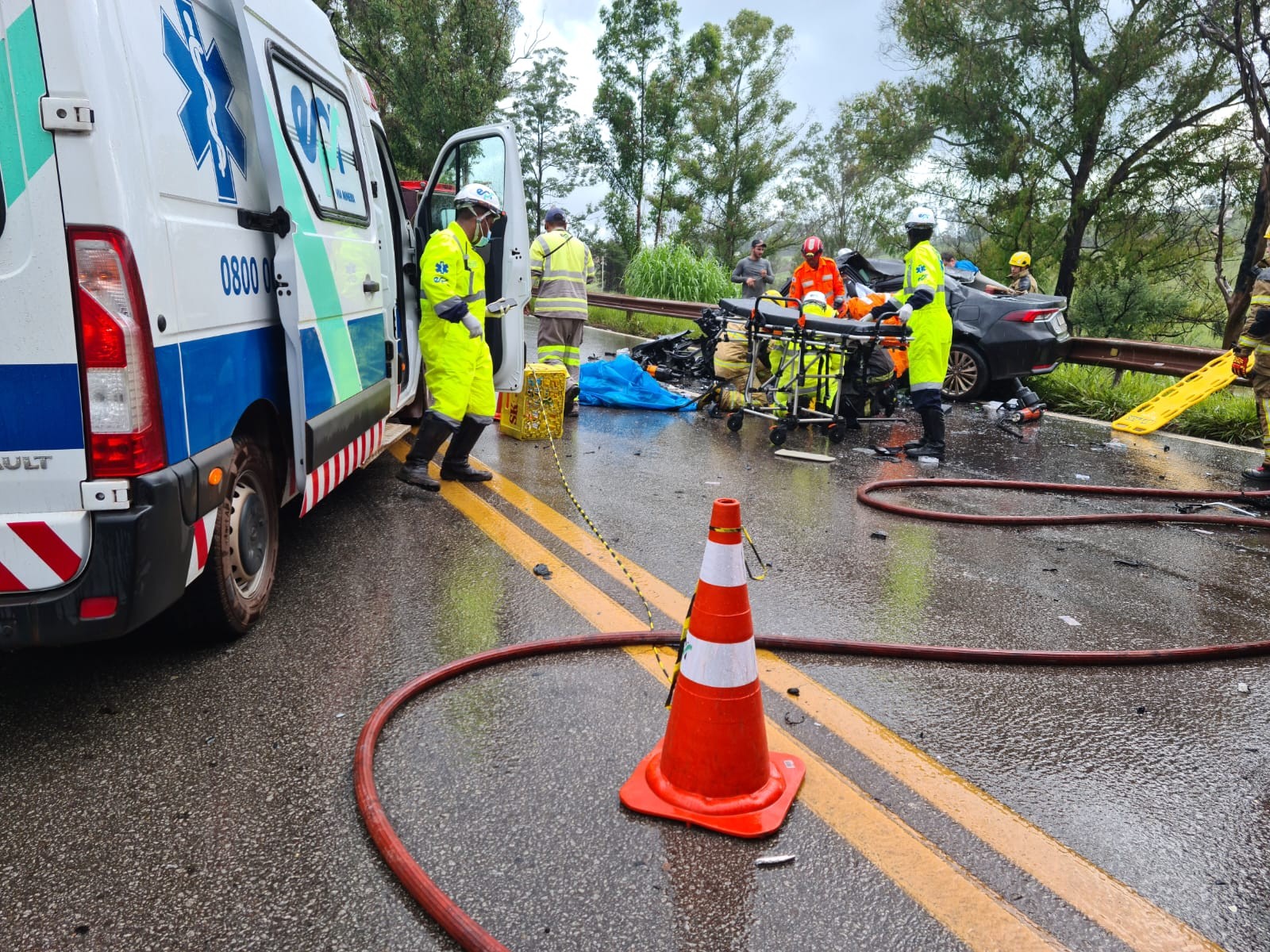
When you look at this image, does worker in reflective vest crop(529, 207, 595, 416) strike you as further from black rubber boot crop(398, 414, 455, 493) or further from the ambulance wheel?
the ambulance wheel

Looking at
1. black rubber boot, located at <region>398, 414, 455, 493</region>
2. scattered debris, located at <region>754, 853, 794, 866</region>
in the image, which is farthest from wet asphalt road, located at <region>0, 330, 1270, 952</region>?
black rubber boot, located at <region>398, 414, 455, 493</region>

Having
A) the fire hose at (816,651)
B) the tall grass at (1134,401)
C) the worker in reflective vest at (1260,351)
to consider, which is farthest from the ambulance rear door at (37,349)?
the tall grass at (1134,401)

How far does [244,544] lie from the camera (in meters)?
3.26

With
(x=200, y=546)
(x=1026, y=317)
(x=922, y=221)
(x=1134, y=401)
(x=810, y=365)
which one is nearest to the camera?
(x=200, y=546)

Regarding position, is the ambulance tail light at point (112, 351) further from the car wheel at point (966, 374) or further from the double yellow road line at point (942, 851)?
the car wheel at point (966, 374)

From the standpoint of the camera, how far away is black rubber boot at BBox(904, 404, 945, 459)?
7.23 m

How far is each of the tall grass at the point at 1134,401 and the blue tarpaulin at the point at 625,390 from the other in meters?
4.41

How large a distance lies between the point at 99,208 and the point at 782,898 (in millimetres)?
2374

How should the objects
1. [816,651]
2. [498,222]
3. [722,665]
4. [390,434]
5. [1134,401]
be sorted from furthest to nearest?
[1134,401]
[498,222]
[390,434]
[816,651]
[722,665]

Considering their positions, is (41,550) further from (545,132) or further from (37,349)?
(545,132)

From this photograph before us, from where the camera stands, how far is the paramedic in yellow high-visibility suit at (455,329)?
5.20 metres

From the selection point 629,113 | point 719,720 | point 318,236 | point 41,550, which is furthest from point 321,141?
point 629,113

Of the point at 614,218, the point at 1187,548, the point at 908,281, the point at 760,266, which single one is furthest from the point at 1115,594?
the point at 614,218

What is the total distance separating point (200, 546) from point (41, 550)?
0.48m
